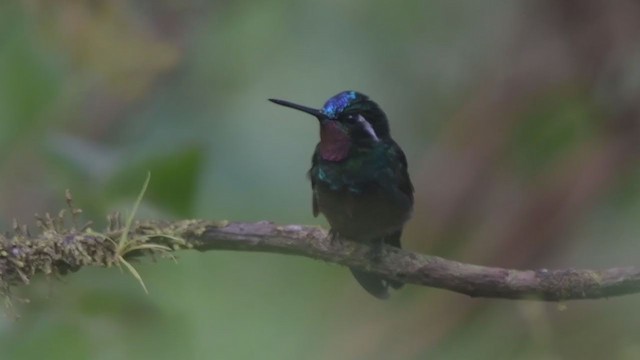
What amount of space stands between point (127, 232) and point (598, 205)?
Result: 162 cm

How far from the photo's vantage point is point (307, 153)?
3.48 m

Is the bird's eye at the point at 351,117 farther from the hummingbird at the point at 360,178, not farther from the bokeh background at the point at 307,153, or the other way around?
the bokeh background at the point at 307,153

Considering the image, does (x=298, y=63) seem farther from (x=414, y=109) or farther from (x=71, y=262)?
(x=71, y=262)

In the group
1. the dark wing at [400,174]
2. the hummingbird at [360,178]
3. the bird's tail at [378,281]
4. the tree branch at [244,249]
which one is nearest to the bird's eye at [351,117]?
the hummingbird at [360,178]

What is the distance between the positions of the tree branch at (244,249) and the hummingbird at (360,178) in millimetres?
232

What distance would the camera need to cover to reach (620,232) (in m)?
2.88

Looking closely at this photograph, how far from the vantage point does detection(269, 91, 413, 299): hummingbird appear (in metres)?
2.32

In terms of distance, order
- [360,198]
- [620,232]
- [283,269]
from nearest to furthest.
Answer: [360,198]
[283,269]
[620,232]

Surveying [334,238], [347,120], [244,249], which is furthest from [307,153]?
[244,249]

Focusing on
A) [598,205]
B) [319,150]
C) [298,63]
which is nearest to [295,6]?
[298,63]

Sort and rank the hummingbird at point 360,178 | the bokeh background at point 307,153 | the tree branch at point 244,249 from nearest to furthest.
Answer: the tree branch at point 244,249, the bokeh background at point 307,153, the hummingbird at point 360,178

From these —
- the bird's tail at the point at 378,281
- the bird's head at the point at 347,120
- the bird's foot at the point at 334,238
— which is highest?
the bird's head at the point at 347,120

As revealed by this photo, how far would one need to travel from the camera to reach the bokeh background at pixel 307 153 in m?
2.12

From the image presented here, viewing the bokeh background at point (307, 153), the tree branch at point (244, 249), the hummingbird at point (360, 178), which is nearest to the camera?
the tree branch at point (244, 249)
